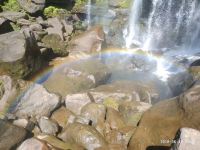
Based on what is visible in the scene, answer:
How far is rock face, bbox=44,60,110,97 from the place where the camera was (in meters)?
15.9

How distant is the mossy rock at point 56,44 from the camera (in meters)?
20.9

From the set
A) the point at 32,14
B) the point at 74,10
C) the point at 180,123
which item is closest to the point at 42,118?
the point at 180,123

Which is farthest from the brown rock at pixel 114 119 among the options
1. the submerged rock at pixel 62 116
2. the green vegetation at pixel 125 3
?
the green vegetation at pixel 125 3

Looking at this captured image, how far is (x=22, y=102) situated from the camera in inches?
561

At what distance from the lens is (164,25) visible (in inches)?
963

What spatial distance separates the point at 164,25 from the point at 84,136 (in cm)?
1464

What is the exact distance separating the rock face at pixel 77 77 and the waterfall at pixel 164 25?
6239 mm

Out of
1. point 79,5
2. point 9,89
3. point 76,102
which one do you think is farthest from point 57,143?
point 79,5

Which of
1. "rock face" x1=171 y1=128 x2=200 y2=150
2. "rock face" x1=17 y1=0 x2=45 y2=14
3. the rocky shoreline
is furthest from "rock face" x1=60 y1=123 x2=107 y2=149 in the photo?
"rock face" x1=17 y1=0 x2=45 y2=14

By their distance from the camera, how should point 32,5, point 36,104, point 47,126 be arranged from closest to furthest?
point 47,126 → point 36,104 → point 32,5

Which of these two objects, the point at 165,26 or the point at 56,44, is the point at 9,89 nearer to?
the point at 56,44

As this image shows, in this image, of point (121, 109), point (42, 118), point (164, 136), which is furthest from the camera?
point (121, 109)

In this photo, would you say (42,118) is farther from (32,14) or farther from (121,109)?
(32,14)

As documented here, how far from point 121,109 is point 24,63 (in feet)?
17.7
